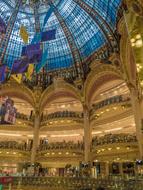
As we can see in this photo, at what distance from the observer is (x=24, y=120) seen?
3816 cm

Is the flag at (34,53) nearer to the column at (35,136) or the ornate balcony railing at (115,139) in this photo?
the ornate balcony railing at (115,139)

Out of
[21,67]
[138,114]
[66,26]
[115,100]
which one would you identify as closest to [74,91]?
[115,100]

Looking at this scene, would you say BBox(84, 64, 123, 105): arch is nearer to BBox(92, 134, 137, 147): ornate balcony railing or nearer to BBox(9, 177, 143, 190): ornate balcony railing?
BBox(92, 134, 137, 147): ornate balcony railing

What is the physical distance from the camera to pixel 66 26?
3519 centimetres

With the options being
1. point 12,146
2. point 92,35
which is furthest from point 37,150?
point 92,35

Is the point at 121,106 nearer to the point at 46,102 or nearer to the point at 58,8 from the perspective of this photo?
the point at 46,102

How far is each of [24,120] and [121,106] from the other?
16.8 meters

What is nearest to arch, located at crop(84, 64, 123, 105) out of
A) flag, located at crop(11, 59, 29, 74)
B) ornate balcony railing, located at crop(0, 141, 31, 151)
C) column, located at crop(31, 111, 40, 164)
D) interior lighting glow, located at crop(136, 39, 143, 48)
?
column, located at crop(31, 111, 40, 164)

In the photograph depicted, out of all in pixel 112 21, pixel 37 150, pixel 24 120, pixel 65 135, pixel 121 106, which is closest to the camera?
pixel 112 21

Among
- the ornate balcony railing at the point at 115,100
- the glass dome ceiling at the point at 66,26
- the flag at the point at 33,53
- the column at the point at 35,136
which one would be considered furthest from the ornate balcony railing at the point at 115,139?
the flag at the point at 33,53

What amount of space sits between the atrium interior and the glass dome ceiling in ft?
0.46

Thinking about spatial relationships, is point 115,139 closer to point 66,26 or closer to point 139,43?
point 66,26

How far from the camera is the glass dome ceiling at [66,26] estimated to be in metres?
32.7

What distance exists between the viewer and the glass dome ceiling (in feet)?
107
